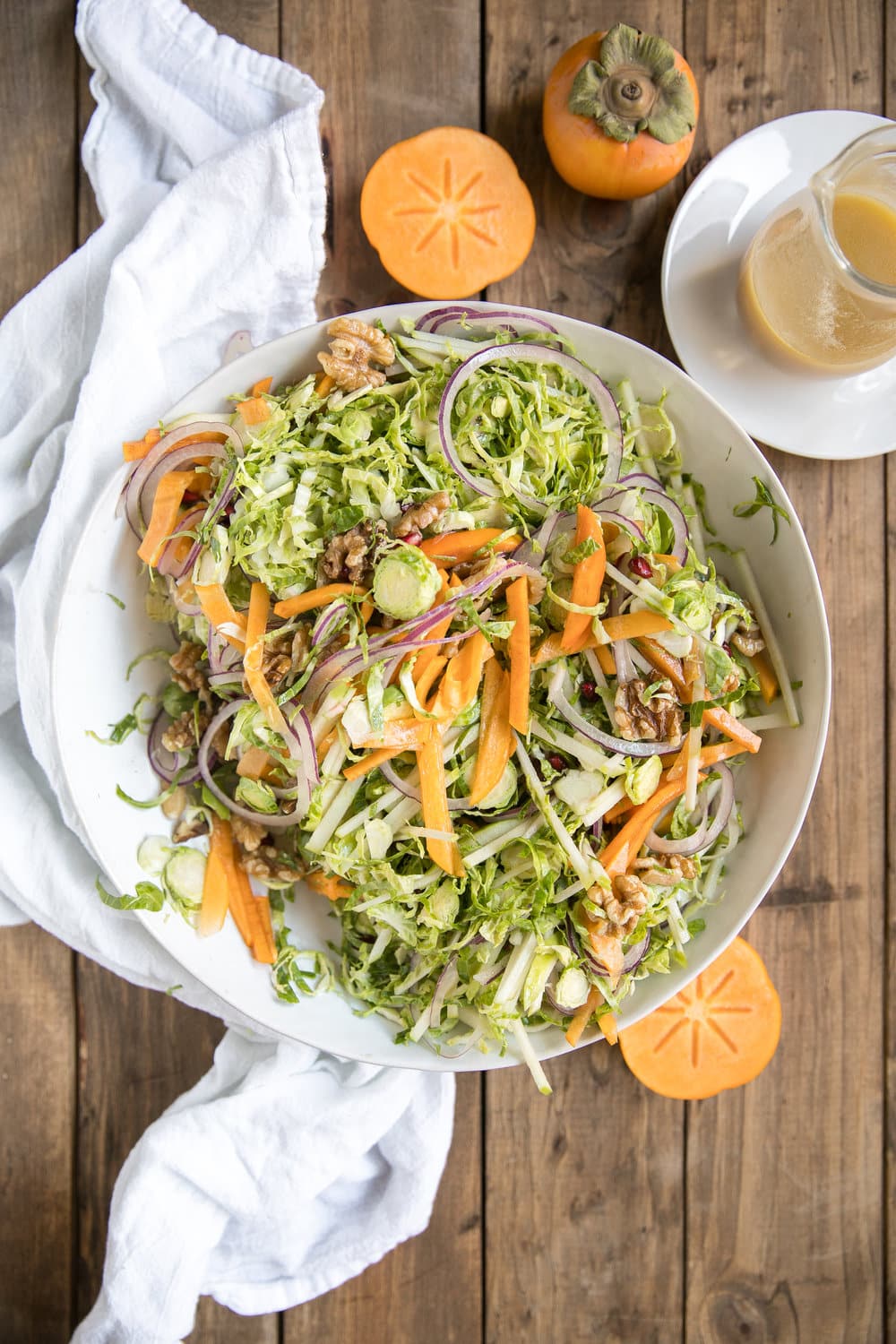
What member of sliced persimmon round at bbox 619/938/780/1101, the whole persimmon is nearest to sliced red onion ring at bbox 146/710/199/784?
sliced persimmon round at bbox 619/938/780/1101

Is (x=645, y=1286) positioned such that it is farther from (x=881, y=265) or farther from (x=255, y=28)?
(x=255, y=28)

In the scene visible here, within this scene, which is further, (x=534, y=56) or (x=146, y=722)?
(x=534, y=56)

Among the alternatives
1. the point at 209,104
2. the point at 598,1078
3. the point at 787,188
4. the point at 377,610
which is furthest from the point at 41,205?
the point at 598,1078

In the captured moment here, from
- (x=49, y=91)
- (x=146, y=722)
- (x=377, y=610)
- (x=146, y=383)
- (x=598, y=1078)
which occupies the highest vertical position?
(x=49, y=91)

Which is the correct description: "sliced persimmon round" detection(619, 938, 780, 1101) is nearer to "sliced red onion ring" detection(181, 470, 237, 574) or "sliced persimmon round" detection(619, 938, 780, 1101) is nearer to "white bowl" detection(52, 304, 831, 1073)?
"white bowl" detection(52, 304, 831, 1073)

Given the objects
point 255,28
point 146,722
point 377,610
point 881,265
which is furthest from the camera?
point 255,28

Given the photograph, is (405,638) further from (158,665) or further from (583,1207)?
(583,1207)

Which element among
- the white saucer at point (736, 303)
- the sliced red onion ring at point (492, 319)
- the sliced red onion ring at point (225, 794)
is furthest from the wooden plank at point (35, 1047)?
the white saucer at point (736, 303)
